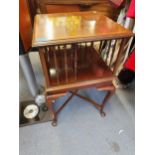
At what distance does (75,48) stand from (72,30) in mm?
112

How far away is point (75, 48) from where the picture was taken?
91 centimetres

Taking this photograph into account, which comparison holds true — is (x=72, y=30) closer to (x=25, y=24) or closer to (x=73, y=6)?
(x=25, y=24)

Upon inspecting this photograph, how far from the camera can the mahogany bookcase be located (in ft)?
2.61

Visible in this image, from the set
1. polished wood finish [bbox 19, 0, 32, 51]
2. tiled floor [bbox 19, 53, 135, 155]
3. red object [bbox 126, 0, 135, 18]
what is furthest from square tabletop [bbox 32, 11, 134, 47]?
tiled floor [bbox 19, 53, 135, 155]

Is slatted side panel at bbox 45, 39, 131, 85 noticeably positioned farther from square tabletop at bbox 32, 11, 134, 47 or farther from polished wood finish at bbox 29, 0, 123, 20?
polished wood finish at bbox 29, 0, 123, 20

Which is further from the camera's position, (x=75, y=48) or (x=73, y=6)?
(x=73, y=6)

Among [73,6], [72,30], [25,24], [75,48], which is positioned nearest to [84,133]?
[75,48]
